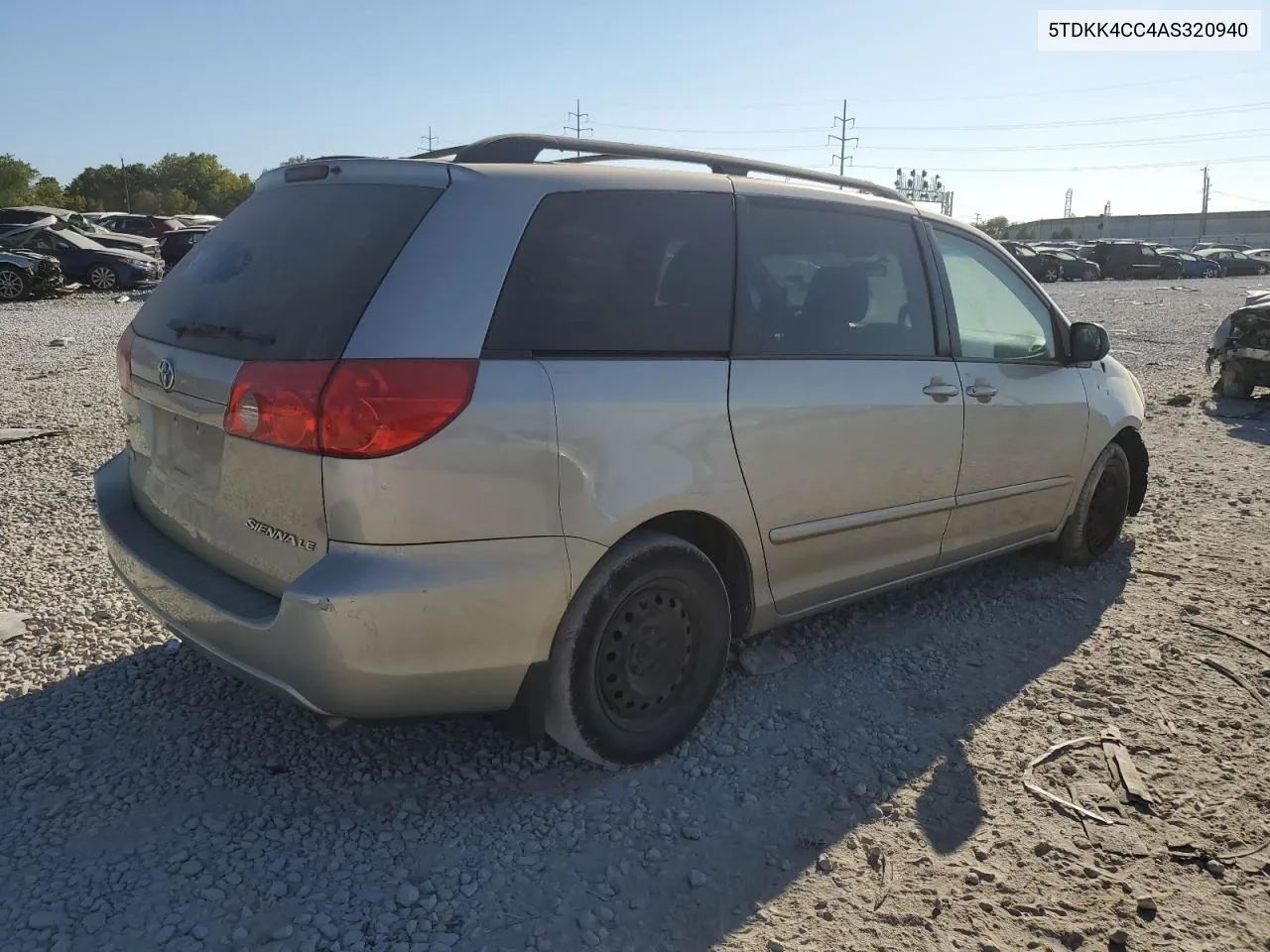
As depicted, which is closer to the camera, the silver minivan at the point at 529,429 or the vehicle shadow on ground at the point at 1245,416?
the silver minivan at the point at 529,429

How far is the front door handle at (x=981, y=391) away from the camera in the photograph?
398 centimetres

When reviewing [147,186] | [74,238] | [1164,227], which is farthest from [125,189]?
[1164,227]

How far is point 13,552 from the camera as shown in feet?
15.4

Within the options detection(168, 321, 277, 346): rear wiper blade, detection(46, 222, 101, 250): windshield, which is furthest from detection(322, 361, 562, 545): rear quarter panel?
detection(46, 222, 101, 250): windshield

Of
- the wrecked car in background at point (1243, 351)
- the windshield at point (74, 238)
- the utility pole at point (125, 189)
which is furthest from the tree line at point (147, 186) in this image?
the wrecked car in background at point (1243, 351)

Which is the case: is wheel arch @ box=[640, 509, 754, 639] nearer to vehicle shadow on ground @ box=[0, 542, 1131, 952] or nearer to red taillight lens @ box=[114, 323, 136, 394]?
vehicle shadow on ground @ box=[0, 542, 1131, 952]

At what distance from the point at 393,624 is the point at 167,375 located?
1110mm

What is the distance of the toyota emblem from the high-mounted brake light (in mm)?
698

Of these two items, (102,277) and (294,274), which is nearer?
(294,274)

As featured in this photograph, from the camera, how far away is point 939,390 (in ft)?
12.5

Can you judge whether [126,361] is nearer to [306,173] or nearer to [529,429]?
[306,173]

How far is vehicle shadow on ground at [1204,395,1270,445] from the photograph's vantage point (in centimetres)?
859

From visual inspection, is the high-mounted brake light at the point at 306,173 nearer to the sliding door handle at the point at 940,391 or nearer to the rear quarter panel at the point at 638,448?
the rear quarter panel at the point at 638,448

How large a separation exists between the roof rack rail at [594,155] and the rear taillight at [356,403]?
2.55 ft
